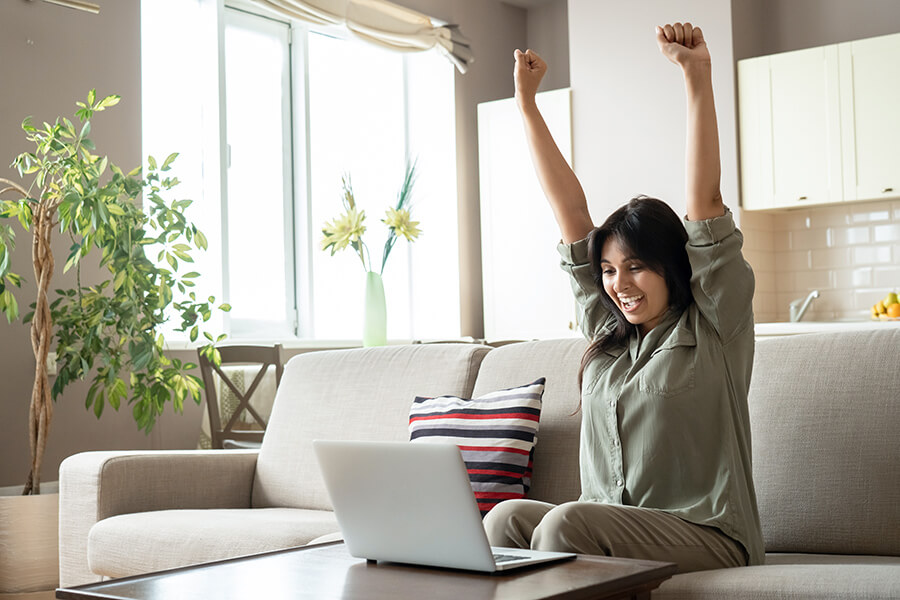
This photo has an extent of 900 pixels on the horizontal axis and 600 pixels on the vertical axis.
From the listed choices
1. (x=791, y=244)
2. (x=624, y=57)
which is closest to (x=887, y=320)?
(x=791, y=244)

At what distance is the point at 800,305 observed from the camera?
568 centimetres

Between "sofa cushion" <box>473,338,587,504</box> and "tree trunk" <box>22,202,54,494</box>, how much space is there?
179 centimetres

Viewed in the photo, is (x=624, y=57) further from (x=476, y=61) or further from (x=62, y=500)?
(x=62, y=500)

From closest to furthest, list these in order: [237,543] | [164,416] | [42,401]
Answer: [237,543] < [42,401] < [164,416]

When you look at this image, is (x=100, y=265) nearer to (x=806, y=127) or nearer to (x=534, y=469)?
(x=534, y=469)

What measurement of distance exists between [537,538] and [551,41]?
19.1ft

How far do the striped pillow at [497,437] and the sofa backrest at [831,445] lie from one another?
19.5 inches

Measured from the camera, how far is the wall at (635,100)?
565cm

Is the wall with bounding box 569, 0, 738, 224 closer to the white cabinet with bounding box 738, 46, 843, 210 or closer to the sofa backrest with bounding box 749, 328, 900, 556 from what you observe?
the white cabinet with bounding box 738, 46, 843, 210

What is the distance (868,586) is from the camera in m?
1.50

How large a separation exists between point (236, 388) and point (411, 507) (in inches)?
120

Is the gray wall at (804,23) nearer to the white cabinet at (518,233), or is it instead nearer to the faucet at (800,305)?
the white cabinet at (518,233)

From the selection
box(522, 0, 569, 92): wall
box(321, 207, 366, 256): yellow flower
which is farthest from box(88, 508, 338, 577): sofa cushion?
box(522, 0, 569, 92): wall

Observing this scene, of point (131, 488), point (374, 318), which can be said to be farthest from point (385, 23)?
point (131, 488)
